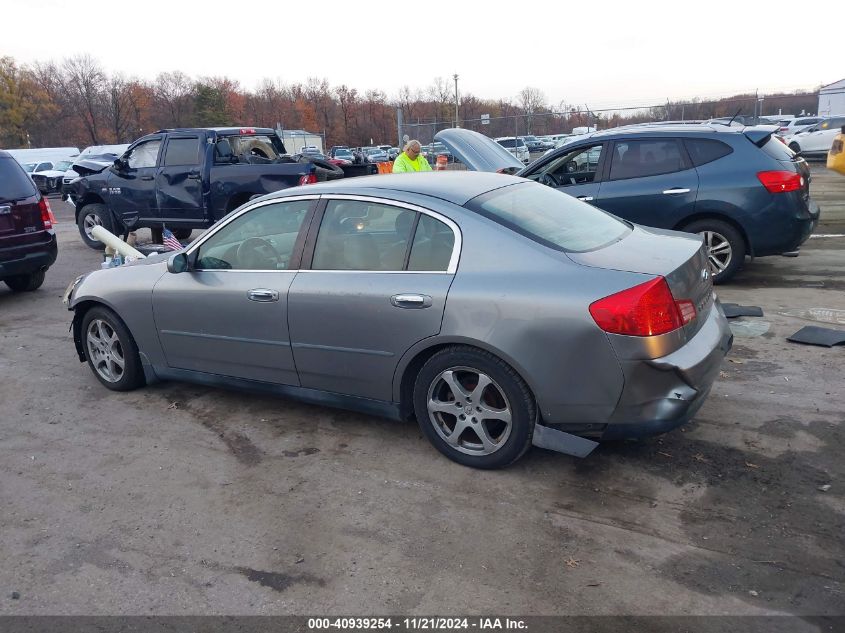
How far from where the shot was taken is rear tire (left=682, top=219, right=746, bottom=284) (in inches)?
292

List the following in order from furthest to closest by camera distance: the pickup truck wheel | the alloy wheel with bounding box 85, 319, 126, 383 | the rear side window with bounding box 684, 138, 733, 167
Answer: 1. the pickup truck wheel
2. the rear side window with bounding box 684, 138, 733, 167
3. the alloy wheel with bounding box 85, 319, 126, 383

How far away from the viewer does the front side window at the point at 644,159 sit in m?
7.67

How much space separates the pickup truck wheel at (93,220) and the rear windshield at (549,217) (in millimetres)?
10098

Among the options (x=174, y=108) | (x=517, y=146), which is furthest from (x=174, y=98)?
(x=517, y=146)

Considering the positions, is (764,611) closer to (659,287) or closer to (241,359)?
(659,287)

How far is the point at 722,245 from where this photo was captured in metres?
7.49

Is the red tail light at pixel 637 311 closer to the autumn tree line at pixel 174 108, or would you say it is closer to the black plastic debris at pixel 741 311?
the black plastic debris at pixel 741 311

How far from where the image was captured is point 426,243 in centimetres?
390

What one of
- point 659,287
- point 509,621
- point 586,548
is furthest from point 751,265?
point 509,621

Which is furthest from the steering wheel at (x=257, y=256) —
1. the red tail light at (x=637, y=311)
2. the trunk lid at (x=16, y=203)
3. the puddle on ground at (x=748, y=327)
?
the trunk lid at (x=16, y=203)

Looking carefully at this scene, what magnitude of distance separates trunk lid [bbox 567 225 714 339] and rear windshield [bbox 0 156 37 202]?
7.54 metres

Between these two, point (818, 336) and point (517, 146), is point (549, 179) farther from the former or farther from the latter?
point (517, 146)

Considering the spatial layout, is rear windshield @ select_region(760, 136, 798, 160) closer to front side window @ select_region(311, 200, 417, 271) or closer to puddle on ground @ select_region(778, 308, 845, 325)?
puddle on ground @ select_region(778, 308, 845, 325)

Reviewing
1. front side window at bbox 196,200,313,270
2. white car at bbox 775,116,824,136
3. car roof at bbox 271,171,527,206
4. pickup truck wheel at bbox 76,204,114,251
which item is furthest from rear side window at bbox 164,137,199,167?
white car at bbox 775,116,824,136
